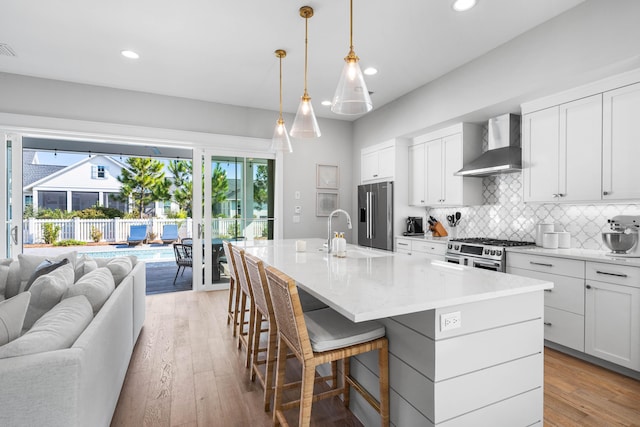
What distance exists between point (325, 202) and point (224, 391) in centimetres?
381

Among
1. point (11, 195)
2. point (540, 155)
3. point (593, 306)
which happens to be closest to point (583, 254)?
point (593, 306)

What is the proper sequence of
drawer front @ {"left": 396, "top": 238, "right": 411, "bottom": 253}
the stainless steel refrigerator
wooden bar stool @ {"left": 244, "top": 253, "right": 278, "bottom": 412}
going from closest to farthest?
wooden bar stool @ {"left": 244, "top": 253, "right": 278, "bottom": 412} < drawer front @ {"left": 396, "top": 238, "right": 411, "bottom": 253} < the stainless steel refrigerator

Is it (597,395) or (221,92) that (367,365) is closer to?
(597,395)

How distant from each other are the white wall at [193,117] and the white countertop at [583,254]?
321cm

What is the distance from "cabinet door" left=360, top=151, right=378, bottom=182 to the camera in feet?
17.1

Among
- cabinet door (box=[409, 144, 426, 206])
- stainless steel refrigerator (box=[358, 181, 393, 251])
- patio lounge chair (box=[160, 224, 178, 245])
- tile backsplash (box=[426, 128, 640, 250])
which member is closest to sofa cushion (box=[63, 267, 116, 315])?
stainless steel refrigerator (box=[358, 181, 393, 251])

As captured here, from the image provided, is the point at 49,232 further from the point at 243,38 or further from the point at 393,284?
the point at 393,284

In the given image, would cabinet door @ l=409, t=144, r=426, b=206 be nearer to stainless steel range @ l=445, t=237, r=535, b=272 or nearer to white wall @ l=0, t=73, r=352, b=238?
stainless steel range @ l=445, t=237, r=535, b=272

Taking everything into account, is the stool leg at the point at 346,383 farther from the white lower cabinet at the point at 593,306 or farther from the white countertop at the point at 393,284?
the white lower cabinet at the point at 593,306

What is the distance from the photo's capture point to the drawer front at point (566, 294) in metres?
2.59

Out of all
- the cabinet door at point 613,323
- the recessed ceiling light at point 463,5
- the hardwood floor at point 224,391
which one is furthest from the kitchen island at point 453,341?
the recessed ceiling light at point 463,5

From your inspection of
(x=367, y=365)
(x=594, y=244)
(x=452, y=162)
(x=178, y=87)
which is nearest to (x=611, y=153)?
(x=594, y=244)

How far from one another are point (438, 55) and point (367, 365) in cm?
315

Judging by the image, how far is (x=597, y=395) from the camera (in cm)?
212
